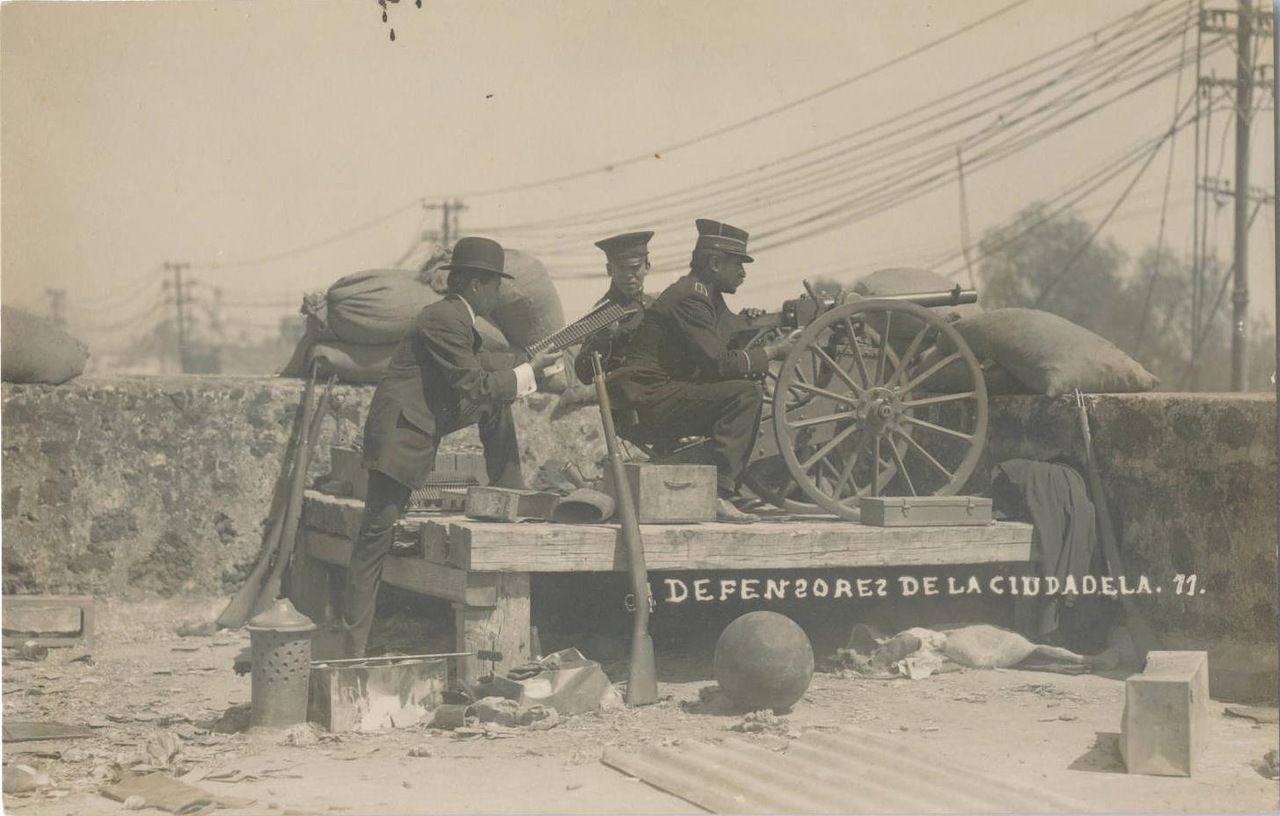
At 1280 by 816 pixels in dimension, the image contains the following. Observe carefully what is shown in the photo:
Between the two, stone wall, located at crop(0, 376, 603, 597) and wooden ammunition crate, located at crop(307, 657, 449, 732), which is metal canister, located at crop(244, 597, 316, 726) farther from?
stone wall, located at crop(0, 376, 603, 597)

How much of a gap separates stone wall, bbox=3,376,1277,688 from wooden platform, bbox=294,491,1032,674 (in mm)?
673

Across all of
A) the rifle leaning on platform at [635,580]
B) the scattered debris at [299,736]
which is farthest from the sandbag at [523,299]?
the scattered debris at [299,736]

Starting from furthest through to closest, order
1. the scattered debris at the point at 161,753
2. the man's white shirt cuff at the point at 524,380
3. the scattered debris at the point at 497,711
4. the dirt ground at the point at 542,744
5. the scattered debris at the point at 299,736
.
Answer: the man's white shirt cuff at the point at 524,380 → the scattered debris at the point at 497,711 → the scattered debris at the point at 299,736 → the scattered debris at the point at 161,753 → the dirt ground at the point at 542,744

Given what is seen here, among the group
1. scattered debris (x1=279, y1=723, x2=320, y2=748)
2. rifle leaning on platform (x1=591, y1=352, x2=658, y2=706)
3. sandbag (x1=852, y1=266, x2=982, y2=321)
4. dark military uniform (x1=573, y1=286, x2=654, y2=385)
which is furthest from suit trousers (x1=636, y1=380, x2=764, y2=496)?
scattered debris (x1=279, y1=723, x2=320, y2=748)

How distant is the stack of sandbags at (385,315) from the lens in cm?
826

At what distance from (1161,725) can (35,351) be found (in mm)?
5884

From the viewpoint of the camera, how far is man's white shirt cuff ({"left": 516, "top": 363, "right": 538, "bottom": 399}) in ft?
21.6

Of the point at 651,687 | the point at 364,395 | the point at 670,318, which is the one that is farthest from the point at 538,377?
the point at 364,395

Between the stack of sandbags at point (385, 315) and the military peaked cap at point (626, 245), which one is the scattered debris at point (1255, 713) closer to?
the military peaked cap at point (626, 245)

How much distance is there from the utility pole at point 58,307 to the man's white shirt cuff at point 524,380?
7.42 ft

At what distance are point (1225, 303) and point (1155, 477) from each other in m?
10.1

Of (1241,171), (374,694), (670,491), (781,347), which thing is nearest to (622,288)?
(781,347)

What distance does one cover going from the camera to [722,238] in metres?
7.25

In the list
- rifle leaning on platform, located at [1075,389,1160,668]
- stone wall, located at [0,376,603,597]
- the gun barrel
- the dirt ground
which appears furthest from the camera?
stone wall, located at [0,376,603,597]
